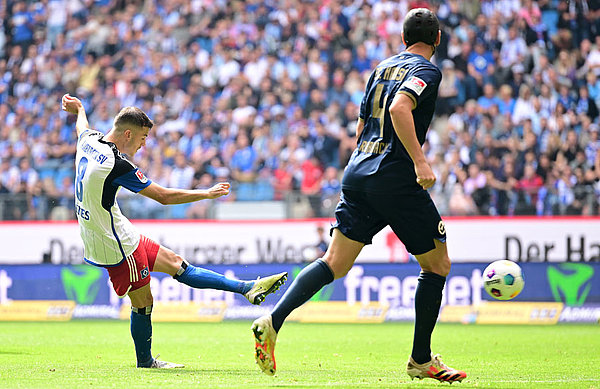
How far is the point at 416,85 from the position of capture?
6.12 metres

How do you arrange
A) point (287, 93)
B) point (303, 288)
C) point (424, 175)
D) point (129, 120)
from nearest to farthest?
1. point (424, 175)
2. point (303, 288)
3. point (129, 120)
4. point (287, 93)

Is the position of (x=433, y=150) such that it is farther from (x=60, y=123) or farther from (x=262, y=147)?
(x=60, y=123)

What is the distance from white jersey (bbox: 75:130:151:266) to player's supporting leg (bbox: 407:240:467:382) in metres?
2.40

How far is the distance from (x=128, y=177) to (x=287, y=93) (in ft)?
45.8

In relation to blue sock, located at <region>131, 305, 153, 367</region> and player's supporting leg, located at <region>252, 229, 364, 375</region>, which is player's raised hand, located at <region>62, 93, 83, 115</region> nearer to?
blue sock, located at <region>131, 305, 153, 367</region>

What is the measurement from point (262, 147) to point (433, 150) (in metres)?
3.76

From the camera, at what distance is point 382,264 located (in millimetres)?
16516

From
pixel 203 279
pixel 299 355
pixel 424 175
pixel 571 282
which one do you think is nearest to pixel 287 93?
pixel 571 282

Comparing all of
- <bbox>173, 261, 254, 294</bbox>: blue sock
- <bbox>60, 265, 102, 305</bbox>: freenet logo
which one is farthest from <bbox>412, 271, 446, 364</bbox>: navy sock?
<bbox>60, 265, 102, 305</bbox>: freenet logo

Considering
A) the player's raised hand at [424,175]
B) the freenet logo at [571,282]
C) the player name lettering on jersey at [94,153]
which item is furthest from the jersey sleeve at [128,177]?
the freenet logo at [571,282]

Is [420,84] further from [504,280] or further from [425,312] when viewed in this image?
[504,280]

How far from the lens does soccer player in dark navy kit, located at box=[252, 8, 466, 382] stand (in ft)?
20.4

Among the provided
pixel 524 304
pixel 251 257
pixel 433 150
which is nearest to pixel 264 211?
pixel 251 257

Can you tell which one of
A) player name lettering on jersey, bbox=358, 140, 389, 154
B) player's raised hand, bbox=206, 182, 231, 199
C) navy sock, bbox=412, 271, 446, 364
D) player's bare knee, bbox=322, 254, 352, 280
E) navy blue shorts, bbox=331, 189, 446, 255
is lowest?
navy sock, bbox=412, 271, 446, 364
